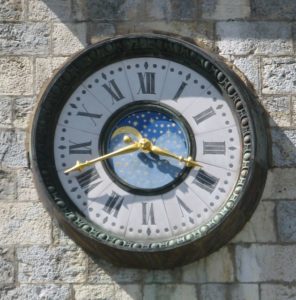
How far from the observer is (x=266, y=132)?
21.6 feet

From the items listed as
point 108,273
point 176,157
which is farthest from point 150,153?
point 108,273

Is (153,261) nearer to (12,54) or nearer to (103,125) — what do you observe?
(103,125)

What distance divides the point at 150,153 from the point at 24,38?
0.92 m

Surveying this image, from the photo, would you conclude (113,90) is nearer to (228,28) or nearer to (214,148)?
(214,148)

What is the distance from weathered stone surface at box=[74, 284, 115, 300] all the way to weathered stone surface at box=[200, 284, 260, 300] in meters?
0.46

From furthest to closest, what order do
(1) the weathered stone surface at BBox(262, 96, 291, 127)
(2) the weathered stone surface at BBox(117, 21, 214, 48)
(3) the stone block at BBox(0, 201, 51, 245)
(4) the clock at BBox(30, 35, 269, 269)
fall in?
(2) the weathered stone surface at BBox(117, 21, 214, 48), (1) the weathered stone surface at BBox(262, 96, 291, 127), (3) the stone block at BBox(0, 201, 51, 245), (4) the clock at BBox(30, 35, 269, 269)

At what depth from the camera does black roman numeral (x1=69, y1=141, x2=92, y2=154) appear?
21.3ft

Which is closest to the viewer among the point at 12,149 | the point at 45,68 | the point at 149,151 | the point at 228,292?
the point at 228,292

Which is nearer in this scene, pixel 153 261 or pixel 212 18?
pixel 153 261

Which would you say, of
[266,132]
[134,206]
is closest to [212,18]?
[266,132]

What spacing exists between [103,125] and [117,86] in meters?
0.22

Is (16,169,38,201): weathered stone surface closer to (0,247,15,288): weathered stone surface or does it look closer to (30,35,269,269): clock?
(30,35,269,269): clock

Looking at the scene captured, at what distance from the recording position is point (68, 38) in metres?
A: 6.70

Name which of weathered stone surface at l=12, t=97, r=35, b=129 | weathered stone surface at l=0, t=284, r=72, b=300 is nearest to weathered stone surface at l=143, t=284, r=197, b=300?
weathered stone surface at l=0, t=284, r=72, b=300
